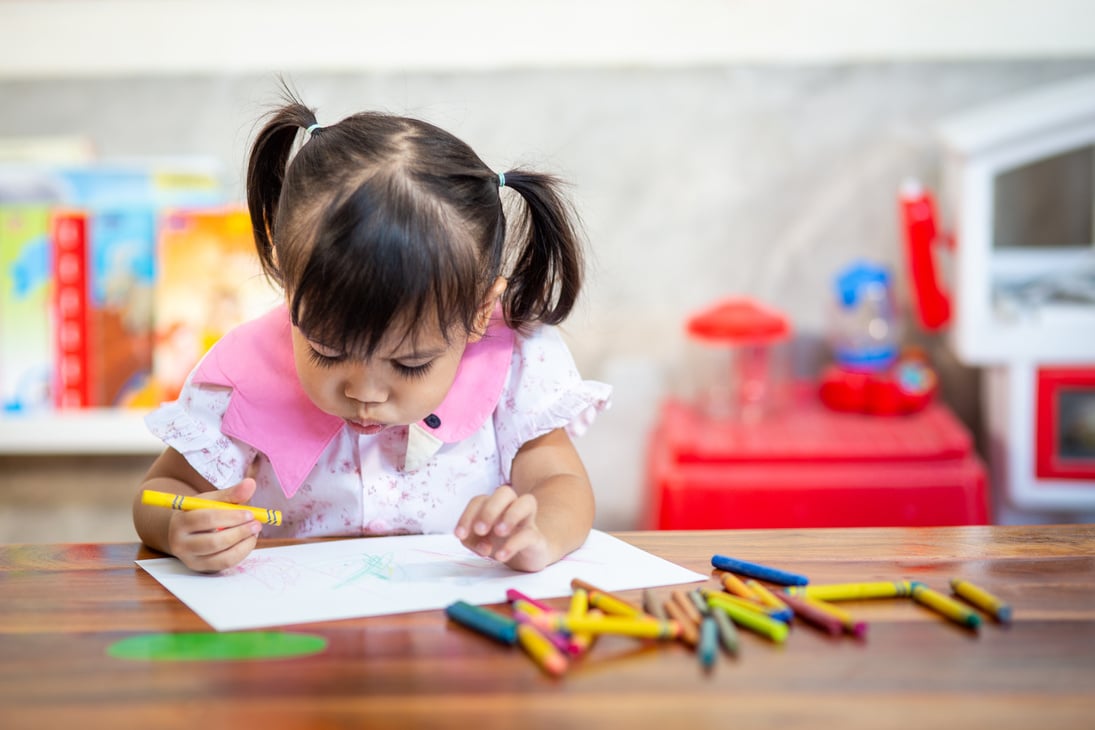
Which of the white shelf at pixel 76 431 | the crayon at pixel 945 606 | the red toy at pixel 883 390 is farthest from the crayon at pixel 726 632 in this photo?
the white shelf at pixel 76 431

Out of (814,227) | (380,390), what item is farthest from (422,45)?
(380,390)

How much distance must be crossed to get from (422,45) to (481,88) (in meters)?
0.12

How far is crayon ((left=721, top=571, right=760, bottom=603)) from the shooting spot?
2.01 ft

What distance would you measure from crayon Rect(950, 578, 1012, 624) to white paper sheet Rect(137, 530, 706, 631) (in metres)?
0.15

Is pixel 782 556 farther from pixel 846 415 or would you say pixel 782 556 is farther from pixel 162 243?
pixel 162 243

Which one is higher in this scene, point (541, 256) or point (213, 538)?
point (541, 256)

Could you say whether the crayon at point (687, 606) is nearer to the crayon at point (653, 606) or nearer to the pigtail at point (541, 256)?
the crayon at point (653, 606)

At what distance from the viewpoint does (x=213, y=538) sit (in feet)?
2.29

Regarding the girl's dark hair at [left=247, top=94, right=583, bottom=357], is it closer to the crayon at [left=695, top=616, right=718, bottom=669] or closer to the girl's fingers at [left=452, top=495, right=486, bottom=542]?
the girl's fingers at [left=452, top=495, right=486, bottom=542]

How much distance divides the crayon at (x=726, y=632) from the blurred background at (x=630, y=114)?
1141mm

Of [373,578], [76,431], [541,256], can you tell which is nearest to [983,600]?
[373,578]

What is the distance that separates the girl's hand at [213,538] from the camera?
699 mm

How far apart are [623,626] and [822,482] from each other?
0.96m

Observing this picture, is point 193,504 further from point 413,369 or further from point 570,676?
point 570,676
